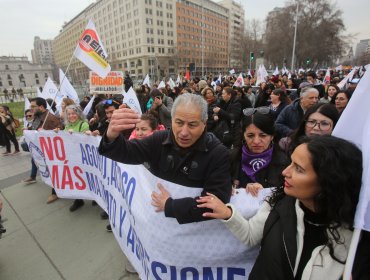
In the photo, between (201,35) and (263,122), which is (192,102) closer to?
(263,122)

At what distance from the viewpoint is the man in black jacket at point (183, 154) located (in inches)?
60.0

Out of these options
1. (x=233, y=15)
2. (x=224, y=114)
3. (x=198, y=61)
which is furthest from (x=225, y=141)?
(x=233, y=15)

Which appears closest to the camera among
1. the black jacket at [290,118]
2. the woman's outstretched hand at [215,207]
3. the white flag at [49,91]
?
the woman's outstretched hand at [215,207]

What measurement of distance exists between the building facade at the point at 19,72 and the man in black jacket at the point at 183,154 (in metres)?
103

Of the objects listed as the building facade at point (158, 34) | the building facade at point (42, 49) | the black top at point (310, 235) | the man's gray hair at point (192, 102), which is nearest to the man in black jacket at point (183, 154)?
the man's gray hair at point (192, 102)

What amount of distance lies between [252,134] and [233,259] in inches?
41.9

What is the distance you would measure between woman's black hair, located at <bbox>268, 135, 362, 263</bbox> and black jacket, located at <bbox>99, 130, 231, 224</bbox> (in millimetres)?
623

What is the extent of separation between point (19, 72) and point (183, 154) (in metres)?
109

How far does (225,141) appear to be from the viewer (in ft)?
13.8

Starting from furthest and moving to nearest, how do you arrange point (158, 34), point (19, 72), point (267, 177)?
point (19, 72) < point (158, 34) < point (267, 177)

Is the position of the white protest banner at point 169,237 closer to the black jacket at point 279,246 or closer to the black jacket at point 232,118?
the black jacket at point 279,246

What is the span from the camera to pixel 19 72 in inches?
3482

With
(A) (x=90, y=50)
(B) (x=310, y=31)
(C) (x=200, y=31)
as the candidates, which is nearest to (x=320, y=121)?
(A) (x=90, y=50)

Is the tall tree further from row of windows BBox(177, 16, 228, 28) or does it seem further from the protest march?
the protest march
